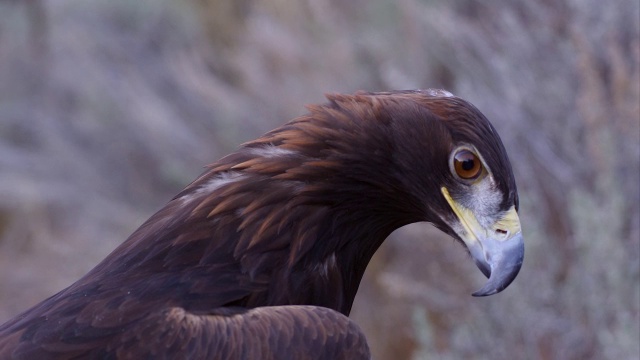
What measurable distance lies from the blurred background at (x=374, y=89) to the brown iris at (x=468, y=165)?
68.1 inches

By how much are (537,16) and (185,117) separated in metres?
2.77

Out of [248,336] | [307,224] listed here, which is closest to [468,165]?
[307,224]

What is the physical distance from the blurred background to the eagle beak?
1.67 m

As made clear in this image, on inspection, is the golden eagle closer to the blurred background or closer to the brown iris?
the brown iris

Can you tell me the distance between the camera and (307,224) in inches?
121

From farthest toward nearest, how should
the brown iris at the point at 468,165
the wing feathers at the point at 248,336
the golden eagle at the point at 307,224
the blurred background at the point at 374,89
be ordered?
the blurred background at the point at 374,89 < the brown iris at the point at 468,165 < the golden eagle at the point at 307,224 < the wing feathers at the point at 248,336

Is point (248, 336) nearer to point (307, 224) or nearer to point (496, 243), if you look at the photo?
point (307, 224)

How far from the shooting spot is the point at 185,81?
7.69 metres

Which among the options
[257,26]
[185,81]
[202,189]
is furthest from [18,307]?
[202,189]

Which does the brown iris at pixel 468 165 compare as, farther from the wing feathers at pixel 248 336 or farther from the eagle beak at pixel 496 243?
the wing feathers at pixel 248 336

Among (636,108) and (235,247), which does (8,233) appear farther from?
(235,247)

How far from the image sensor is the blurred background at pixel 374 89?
5.29 meters

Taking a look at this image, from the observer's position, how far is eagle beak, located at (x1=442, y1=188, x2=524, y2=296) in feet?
→ 9.51

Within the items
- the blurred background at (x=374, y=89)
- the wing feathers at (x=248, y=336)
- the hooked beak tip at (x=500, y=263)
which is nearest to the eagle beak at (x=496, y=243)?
the hooked beak tip at (x=500, y=263)
